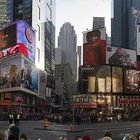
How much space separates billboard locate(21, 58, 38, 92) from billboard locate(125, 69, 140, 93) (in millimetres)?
35071

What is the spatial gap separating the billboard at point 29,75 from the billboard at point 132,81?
35.1 meters

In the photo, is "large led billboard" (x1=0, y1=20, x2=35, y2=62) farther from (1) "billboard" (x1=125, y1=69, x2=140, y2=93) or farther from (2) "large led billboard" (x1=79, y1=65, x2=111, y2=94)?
(1) "billboard" (x1=125, y1=69, x2=140, y2=93)

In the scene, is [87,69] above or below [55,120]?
above

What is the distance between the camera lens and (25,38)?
120m

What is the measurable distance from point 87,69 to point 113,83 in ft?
35.6

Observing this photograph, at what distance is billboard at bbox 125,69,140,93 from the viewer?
15250cm

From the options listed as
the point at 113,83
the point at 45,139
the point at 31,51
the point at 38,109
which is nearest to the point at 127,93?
the point at 113,83

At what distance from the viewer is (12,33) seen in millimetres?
120000

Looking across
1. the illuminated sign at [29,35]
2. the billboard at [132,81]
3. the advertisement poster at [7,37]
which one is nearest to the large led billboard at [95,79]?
the billboard at [132,81]

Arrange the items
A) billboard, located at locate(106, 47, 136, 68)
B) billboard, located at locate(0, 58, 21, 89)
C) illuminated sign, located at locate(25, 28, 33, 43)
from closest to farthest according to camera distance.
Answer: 1. billboard, located at locate(0, 58, 21, 89)
2. illuminated sign, located at locate(25, 28, 33, 43)
3. billboard, located at locate(106, 47, 136, 68)

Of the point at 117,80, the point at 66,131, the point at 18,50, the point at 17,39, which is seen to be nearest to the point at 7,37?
the point at 17,39

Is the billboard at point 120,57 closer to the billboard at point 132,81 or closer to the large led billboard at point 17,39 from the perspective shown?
the billboard at point 132,81

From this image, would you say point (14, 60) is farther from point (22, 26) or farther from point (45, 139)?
point (45, 139)

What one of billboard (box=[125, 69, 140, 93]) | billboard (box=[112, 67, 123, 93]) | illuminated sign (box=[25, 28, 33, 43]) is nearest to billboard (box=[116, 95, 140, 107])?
billboard (box=[125, 69, 140, 93])
